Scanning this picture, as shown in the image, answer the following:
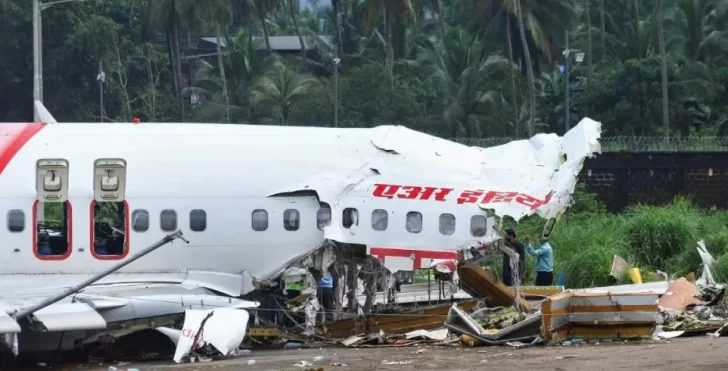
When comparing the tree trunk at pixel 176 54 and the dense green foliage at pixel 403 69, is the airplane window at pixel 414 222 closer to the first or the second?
the dense green foliage at pixel 403 69

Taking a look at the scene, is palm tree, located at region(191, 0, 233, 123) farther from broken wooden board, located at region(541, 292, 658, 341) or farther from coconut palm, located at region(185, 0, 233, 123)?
broken wooden board, located at region(541, 292, 658, 341)

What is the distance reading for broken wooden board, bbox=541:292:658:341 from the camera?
20.0m

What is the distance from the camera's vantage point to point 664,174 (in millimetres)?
43344

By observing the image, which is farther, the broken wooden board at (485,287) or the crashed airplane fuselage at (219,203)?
the broken wooden board at (485,287)

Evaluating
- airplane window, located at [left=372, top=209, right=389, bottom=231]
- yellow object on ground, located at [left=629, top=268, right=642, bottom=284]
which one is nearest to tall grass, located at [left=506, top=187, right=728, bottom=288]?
yellow object on ground, located at [left=629, top=268, right=642, bottom=284]

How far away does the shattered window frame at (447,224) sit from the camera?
839 inches

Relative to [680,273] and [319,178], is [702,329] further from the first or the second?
[680,273]

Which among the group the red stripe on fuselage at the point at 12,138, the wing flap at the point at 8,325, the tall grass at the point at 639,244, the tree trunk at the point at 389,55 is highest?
the tree trunk at the point at 389,55

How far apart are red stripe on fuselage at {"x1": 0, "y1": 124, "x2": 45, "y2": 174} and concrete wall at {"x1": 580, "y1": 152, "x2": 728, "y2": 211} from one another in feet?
79.8

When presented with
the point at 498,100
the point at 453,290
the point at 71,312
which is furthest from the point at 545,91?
the point at 71,312

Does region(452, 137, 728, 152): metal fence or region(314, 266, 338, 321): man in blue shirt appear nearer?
region(314, 266, 338, 321): man in blue shirt

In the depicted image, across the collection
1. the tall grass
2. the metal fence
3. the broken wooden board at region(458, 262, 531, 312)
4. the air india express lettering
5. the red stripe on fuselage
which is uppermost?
the metal fence

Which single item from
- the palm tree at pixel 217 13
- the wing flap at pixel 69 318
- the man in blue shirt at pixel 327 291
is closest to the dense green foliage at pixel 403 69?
the palm tree at pixel 217 13

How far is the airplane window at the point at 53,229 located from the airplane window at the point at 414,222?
5062mm
